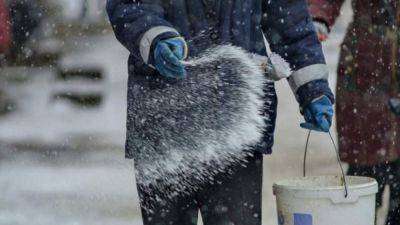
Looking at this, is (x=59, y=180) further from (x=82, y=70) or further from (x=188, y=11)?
(x=82, y=70)

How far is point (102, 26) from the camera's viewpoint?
61.0 ft

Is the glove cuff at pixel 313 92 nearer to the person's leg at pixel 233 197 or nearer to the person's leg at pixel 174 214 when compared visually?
the person's leg at pixel 233 197

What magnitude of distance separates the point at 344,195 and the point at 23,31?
11.1 metres

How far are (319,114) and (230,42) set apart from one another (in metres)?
0.38

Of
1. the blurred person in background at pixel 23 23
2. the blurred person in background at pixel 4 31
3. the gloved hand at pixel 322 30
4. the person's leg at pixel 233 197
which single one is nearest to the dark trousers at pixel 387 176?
the gloved hand at pixel 322 30

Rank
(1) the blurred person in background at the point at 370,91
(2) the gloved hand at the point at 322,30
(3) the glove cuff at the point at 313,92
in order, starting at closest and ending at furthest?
1. (3) the glove cuff at the point at 313,92
2. (2) the gloved hand at the point at 322,30
3. (1) the blurred person in background at the point at 370,91

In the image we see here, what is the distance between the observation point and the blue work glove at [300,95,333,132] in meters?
3.79

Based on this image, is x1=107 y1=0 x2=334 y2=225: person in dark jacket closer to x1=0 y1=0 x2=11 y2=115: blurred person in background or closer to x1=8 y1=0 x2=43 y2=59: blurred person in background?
x1=0 y1=0 x2=11 y2=115: blurred person in background

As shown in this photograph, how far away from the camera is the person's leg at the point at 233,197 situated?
3750 millimetres

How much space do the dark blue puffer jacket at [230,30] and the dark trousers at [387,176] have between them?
1.14 metres

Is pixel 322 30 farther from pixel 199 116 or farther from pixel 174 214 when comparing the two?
pixel 174 214

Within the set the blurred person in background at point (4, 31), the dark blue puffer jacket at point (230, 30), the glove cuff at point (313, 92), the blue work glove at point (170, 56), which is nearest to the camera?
the blue work glove at point (170, 56)

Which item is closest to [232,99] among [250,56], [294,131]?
[250,56]

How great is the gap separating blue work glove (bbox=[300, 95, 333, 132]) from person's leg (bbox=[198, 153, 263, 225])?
8.3 inches
